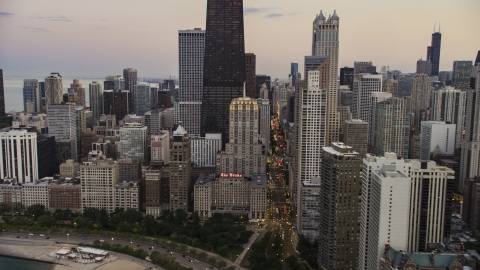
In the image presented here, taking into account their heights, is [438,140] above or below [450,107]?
below

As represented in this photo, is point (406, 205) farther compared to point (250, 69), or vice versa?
A: point (250, 69)

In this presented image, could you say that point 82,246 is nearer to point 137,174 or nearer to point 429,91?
point 137,174

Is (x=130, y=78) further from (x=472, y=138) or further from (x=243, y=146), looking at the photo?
(x=472, y=138)

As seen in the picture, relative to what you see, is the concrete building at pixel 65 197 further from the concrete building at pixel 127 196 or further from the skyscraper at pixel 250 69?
the skyscraper at pixel 250 69

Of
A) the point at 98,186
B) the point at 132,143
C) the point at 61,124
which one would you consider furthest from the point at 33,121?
the point at 98,186

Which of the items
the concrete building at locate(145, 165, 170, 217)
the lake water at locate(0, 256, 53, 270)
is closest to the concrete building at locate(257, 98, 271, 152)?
the concrete building at locate(145, 165, 170, 217)

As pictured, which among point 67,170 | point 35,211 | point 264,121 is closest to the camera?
point 35,211

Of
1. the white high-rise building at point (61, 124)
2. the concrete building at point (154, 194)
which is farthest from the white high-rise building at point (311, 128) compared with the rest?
the white high-rise building at point (61, 124)
